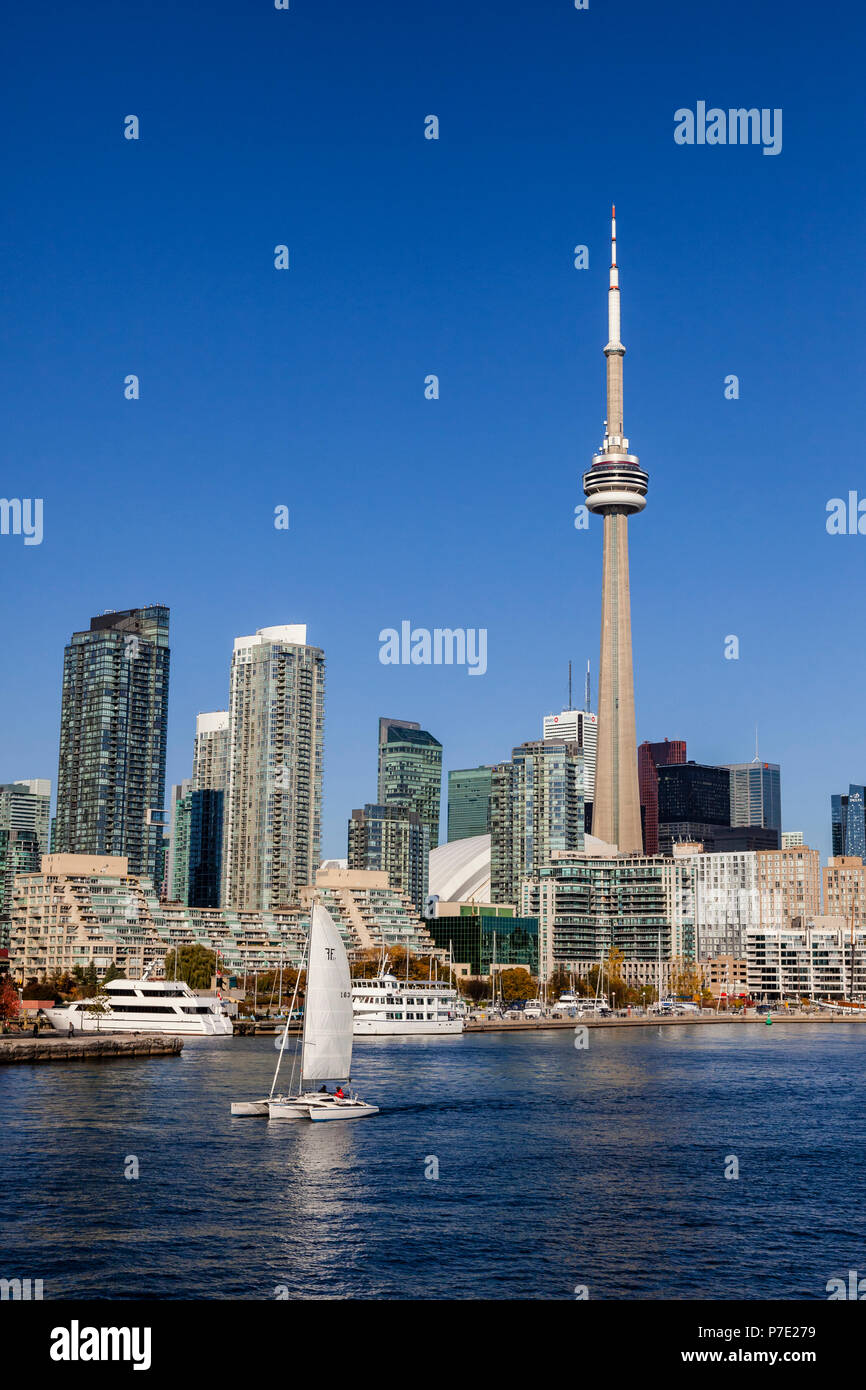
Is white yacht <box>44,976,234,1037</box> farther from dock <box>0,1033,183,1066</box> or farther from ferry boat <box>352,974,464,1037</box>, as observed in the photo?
ferry boat <box>352,974,464,1037</box>

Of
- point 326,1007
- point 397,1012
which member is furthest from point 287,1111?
point 397,1012

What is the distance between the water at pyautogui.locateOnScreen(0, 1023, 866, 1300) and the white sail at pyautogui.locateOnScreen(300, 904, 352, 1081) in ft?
14.8

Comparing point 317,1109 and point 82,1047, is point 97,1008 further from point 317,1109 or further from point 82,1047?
point 317,1109

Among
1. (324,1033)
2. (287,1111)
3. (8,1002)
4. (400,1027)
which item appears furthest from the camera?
(400,1027)

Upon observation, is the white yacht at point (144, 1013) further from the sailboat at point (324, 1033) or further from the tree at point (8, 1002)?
the sailboat at point (324, 1033)

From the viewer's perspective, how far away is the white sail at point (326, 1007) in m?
80.1

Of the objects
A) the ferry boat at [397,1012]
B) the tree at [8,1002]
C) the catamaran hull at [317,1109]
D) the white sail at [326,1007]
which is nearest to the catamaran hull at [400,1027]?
the ferry boat at [397,1012]

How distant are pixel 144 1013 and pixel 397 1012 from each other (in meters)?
35.4

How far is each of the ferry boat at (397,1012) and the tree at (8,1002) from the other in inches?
1570

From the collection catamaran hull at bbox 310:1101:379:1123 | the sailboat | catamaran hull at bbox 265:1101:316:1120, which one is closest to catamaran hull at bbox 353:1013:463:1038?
the sailboat

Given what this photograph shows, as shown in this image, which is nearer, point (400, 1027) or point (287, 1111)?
point (287, 1111)

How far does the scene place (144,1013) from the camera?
5832 inches

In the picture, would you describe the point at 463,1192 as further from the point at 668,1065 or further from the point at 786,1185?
the point at 668,1065
